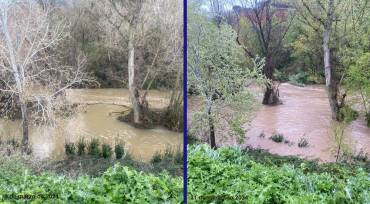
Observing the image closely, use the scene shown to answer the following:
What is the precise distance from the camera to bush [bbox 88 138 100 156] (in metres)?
3.46

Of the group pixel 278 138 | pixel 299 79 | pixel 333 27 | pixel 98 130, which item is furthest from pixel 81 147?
pixel 333 27

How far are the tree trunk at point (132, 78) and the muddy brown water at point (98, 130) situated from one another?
68 millimetres

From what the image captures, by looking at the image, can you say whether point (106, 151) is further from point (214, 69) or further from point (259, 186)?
point (259, 186)

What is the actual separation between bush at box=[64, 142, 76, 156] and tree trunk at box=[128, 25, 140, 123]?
596 millimetres

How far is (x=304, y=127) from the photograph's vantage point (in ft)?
13.3

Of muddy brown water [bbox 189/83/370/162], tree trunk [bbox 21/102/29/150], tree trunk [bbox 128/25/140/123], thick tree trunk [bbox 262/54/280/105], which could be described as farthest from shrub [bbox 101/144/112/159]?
thick tree trunk [bbox 262/54/280/105]

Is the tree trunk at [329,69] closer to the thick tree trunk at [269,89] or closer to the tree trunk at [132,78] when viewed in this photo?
the thick tree trunk at [269,89]

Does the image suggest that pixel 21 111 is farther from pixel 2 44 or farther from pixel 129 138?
A: pixel 129 138

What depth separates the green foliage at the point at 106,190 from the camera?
1.61 meters

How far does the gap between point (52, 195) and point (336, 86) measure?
10.7 ft

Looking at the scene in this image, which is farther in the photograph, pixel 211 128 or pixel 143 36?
pixel 211 128

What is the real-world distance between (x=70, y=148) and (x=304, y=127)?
2.32 m

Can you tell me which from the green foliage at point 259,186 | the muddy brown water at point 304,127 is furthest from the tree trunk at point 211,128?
the green foliage at point 259,186

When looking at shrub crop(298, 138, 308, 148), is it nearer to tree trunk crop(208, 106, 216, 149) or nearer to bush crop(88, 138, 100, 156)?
tree trunk crop(208, 106, 216, 149)
